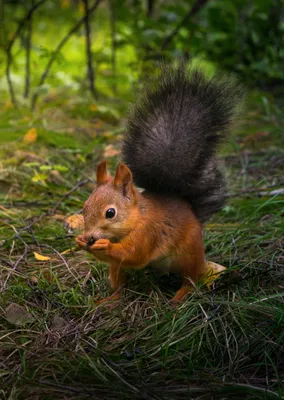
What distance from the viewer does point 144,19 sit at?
14.4 ft

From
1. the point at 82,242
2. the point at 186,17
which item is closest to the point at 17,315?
the point at 82,242

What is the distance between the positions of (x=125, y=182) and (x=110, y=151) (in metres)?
1.54

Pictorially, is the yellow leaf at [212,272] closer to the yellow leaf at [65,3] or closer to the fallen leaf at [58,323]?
the fallen leaf at [58,323]

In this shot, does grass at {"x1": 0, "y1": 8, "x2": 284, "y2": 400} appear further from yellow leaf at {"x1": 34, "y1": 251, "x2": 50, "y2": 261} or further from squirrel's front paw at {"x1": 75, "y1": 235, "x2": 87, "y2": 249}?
squirrel's front paw at {"x1": 75, "y1": 235, "x2": 87, "y2": 249}

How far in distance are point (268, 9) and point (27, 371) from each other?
4.28m

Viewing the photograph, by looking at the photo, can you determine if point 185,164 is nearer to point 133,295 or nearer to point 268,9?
point 133,295

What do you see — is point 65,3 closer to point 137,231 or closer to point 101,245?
point 137,231

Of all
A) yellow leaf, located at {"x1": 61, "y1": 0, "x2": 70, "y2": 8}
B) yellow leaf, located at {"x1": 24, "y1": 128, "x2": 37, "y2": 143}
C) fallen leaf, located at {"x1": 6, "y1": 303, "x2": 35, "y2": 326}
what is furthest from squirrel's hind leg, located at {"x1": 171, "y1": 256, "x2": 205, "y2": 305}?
yellow leaf, located at {"x1": 61, "y1": 0, "x2": 70, "y2": 8}

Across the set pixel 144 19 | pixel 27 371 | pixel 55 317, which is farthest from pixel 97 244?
pixel 144 19

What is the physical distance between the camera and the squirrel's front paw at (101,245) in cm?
166

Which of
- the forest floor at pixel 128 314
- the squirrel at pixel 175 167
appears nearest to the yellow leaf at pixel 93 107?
the forest floor at pixel 128 314

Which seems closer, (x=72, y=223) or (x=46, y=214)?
(x=72, y=223)

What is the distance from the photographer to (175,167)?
1.96 metres

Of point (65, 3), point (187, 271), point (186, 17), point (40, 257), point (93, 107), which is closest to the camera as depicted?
point (187, 271)
